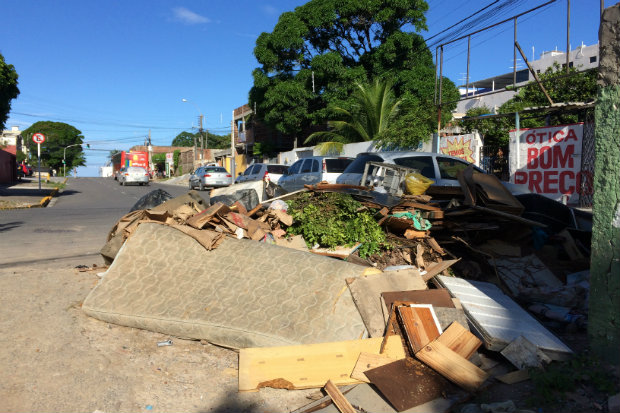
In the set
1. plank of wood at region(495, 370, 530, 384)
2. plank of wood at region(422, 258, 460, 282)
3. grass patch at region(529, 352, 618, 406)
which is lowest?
plank of wood at region(495, 370, 530, 384)

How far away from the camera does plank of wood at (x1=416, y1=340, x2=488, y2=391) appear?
11.2ft

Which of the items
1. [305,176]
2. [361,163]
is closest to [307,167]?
[305,176]

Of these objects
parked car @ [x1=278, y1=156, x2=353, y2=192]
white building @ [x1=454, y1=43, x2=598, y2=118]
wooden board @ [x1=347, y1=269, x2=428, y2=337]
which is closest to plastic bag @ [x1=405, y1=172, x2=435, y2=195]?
wooden board @ [x1=347, y1=269, x2=428, y2=337]

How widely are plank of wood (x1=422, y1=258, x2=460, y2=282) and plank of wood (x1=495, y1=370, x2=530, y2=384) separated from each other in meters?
1.69

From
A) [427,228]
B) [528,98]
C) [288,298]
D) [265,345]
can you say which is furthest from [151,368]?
[528,98]

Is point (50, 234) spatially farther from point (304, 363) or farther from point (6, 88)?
point (6, 88)

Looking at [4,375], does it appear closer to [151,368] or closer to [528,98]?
[151,368]

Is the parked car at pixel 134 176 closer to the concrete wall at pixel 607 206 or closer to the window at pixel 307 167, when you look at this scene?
the window at pixel 307 167

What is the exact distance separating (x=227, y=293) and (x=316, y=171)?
9346 millimetres

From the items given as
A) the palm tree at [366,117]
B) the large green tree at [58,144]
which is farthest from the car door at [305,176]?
the large green tree at [58,144]

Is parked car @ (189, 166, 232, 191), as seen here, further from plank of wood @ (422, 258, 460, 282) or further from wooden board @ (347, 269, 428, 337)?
wooden board @ (347, 269, 428, 337)

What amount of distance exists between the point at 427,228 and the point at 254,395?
3.46m

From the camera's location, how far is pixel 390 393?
3314 millimetres

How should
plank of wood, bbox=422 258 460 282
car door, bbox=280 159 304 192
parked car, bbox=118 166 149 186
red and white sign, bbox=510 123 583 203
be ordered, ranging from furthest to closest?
A: parked car, bbox=118 166 149 186
car door, bbox=280 159 304 192
red and white sign, bbox=510 123 583 203
plank of wood, bbox=422 258 460 282
